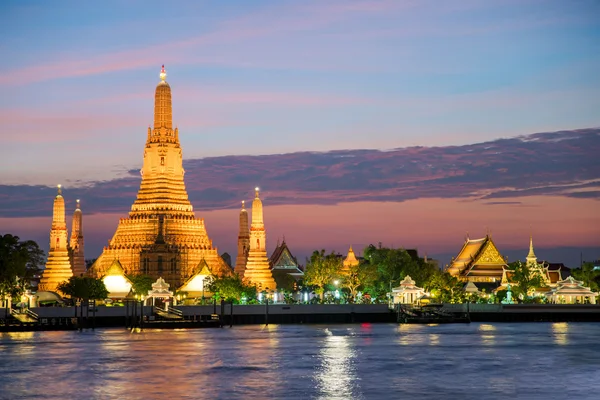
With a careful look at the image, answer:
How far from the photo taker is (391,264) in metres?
132

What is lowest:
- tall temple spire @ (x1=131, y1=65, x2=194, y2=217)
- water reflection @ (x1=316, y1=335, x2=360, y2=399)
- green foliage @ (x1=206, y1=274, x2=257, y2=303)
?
water reflection @ (x1=316, y1=335, x2=360, y2=399)

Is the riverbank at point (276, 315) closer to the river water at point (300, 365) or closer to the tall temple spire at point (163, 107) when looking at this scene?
the river water at point (300, 365)

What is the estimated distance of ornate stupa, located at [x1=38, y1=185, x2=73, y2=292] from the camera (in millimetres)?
129500

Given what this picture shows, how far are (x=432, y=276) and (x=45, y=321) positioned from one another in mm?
47539

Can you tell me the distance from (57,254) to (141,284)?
38.2ft

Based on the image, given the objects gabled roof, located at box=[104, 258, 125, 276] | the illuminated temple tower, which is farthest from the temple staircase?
the illuminated temple tower

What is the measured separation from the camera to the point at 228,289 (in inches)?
4801

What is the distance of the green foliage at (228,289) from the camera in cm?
12200

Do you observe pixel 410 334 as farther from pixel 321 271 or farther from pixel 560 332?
pixel 321 271

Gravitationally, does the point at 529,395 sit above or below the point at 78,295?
below

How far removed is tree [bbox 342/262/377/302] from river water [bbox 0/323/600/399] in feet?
93.0

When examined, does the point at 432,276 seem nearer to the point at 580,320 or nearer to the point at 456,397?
the point at 580,320

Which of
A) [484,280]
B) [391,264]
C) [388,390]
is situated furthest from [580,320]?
[388,390]

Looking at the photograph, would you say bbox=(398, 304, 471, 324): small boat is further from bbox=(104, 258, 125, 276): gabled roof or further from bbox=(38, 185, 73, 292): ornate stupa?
bbox=(38, 185, 73, 292): ornate stupa
